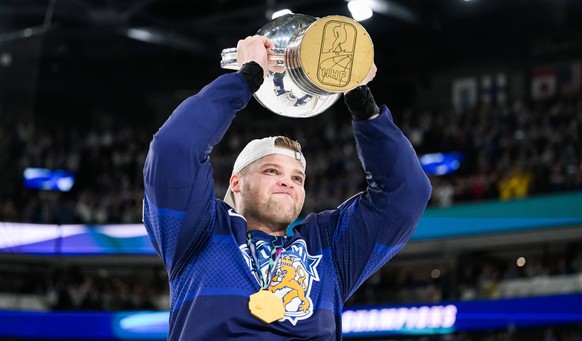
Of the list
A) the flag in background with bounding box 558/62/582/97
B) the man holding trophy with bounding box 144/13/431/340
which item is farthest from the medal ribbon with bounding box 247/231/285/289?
the flag in background with bounding box 558/62/582/97

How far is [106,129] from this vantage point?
23000mm

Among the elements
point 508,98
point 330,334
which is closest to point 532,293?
point 508,98

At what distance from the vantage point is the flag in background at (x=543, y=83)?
1873cm

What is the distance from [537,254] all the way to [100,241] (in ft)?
28.1

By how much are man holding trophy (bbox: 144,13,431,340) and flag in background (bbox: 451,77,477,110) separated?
17.3 meters

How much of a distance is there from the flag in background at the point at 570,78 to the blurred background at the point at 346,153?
0.04 m

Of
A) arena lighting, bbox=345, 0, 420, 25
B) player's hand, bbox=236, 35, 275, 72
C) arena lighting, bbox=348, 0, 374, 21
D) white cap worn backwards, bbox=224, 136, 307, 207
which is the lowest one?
white cap worn backwards, bbox=224, 136, 307, 207

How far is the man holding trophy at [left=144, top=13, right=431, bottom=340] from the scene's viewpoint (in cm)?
254

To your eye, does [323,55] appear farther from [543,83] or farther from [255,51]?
[543,83]

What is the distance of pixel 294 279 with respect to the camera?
2639 mm

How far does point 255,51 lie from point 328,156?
51.2ft

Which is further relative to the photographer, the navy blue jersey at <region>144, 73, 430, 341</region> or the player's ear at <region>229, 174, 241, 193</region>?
the player's ear at <region>229, 174, 241, 193</region>

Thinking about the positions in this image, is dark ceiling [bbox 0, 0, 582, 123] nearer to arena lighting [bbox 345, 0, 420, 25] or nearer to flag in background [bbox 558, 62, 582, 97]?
arena lighting [bbox 345, 0, 420, 25]

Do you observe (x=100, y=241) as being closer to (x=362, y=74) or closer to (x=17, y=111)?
(x=17, y=111)
